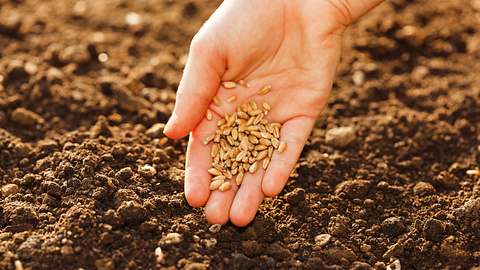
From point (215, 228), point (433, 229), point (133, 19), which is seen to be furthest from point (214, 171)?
point (133, 19)

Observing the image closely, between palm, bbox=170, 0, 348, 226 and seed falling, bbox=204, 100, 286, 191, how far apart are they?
0.10 ft

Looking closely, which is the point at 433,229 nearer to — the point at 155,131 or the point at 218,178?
the point at 218,178

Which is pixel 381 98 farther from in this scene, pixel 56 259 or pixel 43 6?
pixel 43 6

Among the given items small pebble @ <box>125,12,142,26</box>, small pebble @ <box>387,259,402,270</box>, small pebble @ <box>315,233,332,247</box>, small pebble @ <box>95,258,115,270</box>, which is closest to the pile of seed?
small pebble @ <box>315,233,332,247</box>

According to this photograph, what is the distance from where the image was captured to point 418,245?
8.64 feet

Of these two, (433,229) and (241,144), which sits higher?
(241,144)

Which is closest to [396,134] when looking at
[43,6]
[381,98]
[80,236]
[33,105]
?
[381,98]

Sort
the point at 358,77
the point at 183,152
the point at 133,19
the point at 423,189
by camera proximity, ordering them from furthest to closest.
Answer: the point at 133,19
the point at 358,77
the point at 183,152
the point at 423,189

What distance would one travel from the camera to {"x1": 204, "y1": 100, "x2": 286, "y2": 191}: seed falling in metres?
2.73

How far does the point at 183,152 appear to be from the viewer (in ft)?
10.4

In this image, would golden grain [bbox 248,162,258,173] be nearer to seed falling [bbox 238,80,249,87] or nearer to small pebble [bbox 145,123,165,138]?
seed falling [bbox 238,80,249,87]

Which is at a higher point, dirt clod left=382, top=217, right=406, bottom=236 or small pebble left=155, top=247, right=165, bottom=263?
small pebble left=155, top=247, right=165, bottom=263

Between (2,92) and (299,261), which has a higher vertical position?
(2,92)

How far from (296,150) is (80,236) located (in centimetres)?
98
